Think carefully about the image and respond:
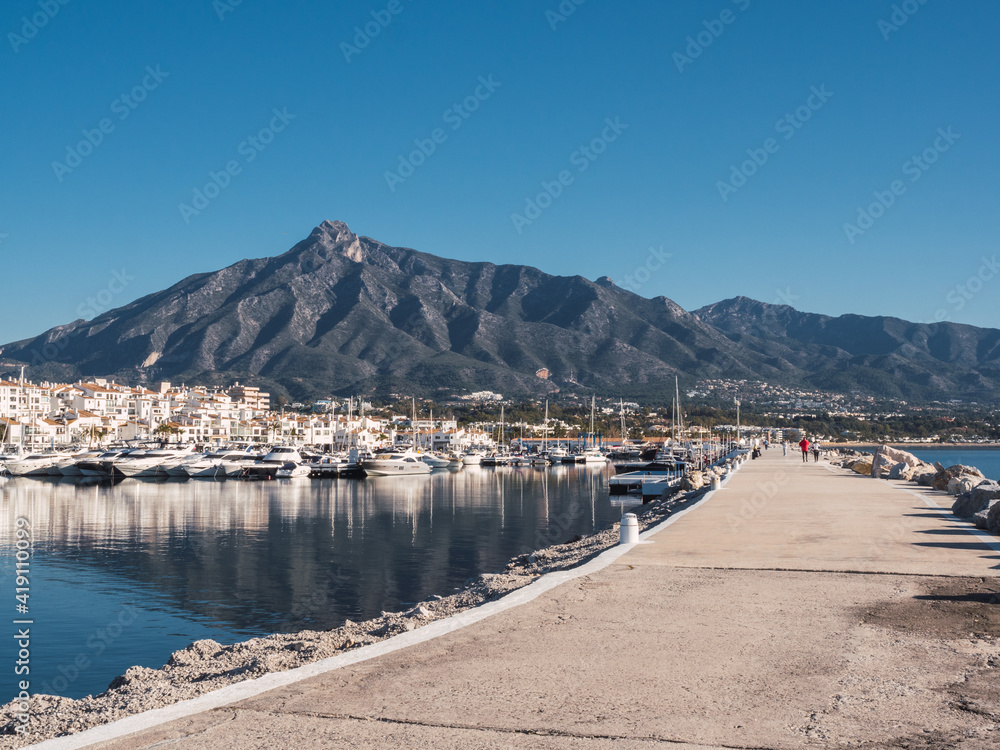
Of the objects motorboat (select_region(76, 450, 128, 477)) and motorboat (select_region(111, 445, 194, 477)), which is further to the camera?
motorboat (select_region(111, 445, 194, 477))

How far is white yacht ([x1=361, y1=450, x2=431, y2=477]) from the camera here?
84188 mm

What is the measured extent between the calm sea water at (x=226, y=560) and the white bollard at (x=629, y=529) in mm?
6140

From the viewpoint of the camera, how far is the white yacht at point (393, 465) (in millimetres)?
84188

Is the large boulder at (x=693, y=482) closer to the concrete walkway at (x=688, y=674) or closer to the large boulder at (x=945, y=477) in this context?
the large boulder at (x=945, y=477)

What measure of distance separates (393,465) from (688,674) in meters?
80.7

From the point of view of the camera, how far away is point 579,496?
6091 centimetres

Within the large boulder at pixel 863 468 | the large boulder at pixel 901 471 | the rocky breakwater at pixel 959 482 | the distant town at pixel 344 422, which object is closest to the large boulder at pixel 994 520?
the rocky breakwater at pixel 959 482

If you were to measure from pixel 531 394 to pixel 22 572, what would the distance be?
6909 inches

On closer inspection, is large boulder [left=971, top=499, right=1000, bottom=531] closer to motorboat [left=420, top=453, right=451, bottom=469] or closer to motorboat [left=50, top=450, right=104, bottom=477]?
motorboat [left=50, top=450, right=104, bottom=477]

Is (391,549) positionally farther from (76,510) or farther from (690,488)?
(76,510)

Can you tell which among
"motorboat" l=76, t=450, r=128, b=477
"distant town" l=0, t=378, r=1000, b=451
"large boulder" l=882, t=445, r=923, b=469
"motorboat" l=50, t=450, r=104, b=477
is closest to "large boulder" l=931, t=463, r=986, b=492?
"large boulder" l=882, t=445, r=923, b=469

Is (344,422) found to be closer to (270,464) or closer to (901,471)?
(270,464)

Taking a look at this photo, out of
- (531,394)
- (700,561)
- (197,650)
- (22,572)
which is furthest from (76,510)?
(531,394)

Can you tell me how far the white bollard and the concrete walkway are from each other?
94.2 inches
